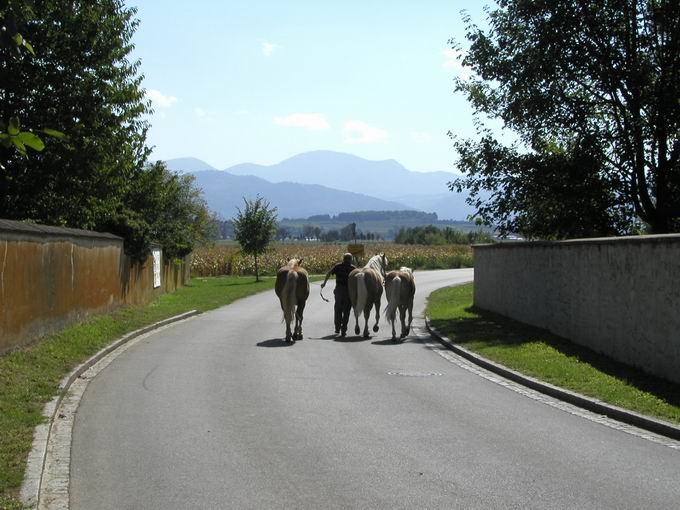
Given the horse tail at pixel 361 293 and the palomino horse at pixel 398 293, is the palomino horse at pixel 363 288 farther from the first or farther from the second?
the palomino horse at pixel 398 293

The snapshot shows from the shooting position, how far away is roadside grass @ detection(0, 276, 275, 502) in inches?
287

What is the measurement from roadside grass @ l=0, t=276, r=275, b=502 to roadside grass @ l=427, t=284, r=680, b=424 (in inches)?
263

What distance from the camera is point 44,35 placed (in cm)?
2038

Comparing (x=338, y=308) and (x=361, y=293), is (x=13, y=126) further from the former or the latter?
(x=338, y=308)

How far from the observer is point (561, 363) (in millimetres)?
13766

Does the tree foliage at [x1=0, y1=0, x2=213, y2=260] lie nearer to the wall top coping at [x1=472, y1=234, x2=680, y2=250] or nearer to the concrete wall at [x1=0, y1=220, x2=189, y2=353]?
the concrete wall at [x1=0, y1=220, x2=189, y2=353]

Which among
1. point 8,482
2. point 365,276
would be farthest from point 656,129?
point 8,482

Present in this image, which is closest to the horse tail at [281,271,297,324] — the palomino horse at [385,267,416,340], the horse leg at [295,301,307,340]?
the horse leg at [295,301,307,340]

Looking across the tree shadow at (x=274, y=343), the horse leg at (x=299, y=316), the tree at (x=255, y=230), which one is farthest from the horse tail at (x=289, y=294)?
Result: the tree at (x=255, y=230)

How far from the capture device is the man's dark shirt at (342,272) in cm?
1903

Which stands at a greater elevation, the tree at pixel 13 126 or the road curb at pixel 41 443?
the tree at pixel 13 126

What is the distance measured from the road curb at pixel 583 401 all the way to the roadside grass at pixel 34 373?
20.9 ft

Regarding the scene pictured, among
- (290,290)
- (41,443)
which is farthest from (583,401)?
(290,290)

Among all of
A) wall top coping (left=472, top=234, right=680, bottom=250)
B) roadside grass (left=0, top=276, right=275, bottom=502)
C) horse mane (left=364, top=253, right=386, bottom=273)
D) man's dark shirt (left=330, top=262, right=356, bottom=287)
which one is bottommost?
roadside grass (left=0, top=276, right=275, bottom=502)
